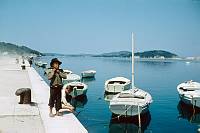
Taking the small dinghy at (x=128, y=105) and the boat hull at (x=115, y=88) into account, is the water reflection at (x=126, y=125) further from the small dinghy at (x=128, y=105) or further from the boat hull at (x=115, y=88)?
the boat hull at (x=115, y=88)

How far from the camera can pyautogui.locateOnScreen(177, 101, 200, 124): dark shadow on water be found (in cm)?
2431

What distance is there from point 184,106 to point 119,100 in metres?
11.5

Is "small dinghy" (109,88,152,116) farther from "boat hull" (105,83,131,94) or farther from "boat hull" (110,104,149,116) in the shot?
"boat hull" (105,83,131,94)

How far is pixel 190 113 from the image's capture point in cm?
2639

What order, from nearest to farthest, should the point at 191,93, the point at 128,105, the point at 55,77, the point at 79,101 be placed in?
the point at 55,77
the point at 128,105
the point at 191,93
the point at 79,101

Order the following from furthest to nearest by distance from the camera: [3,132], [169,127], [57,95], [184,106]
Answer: [184,106]
[169,127]
[57,95]
[3,132]

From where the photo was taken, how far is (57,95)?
1287 centimetres

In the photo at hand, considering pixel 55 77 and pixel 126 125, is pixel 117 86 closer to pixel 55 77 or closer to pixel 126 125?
pixel 126 125

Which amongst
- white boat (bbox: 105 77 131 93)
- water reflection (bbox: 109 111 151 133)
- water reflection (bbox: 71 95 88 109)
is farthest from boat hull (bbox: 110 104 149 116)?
white boat (bbox: 105 77 131 93)

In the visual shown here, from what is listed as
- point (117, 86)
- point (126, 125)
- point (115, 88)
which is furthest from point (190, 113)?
point (115, 88)

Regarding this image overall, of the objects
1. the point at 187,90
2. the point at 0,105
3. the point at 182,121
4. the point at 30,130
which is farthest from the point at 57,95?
the point at 187,90

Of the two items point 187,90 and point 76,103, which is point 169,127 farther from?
point 76,103

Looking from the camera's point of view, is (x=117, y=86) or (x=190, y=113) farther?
(x=117, y=86)

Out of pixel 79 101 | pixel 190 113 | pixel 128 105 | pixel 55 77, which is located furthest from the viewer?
pixel 79 101
